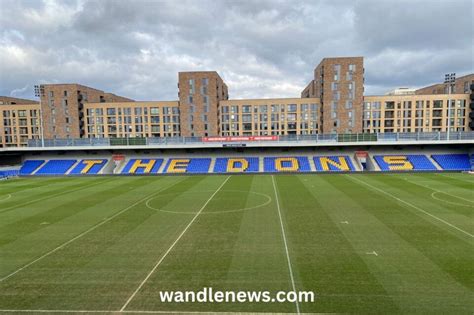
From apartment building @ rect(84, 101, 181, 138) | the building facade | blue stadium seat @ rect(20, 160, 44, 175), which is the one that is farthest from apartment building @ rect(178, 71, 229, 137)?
blue stadium seat @ rect(20, 160, 44, 175)

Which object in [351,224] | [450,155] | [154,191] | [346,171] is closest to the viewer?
[351,224]

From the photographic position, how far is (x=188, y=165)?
42.4 metres

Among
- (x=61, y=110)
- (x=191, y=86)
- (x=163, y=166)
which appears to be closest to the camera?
(x=163, y=166)

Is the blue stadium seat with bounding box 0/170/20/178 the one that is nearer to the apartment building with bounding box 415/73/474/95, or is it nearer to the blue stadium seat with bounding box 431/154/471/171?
the blue stadium seat with bounding box 431/154/471/171

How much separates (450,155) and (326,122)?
2980 centimetres

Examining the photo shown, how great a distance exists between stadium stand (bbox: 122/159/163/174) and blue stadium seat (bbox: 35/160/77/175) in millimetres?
8954

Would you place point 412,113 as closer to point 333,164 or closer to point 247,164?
point 333,164

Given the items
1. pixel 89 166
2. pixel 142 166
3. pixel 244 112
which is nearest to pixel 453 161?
pixel 142 166

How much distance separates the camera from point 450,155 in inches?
1618

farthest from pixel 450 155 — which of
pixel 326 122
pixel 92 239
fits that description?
pixel 92 239

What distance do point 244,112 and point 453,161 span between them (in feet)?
163

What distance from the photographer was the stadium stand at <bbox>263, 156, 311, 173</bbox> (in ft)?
130

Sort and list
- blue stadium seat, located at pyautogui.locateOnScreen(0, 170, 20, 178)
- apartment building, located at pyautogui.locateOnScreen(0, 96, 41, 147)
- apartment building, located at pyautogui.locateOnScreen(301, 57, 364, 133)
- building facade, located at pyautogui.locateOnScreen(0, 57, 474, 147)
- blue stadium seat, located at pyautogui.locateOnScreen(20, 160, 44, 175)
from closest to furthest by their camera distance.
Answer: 1. blue stadium seat, located at pyautogui.locateOnScreen(0, 170, 20, 178)
2. blue stadium seat, located at pyautogui.locateOnScreen(20, 160, 44, 175)
3. apartment building, located at pyautogui.locateOnScreen(301, 57, 364, 133)
4. building facade, located at pyautogui.locateOnScreen(0, 57, 474, 147)
5. apartment building, located at pyautogui.locateOnScreen(0, 96, 41, 147)

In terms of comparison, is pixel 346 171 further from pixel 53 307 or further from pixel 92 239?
pixel 53 307
